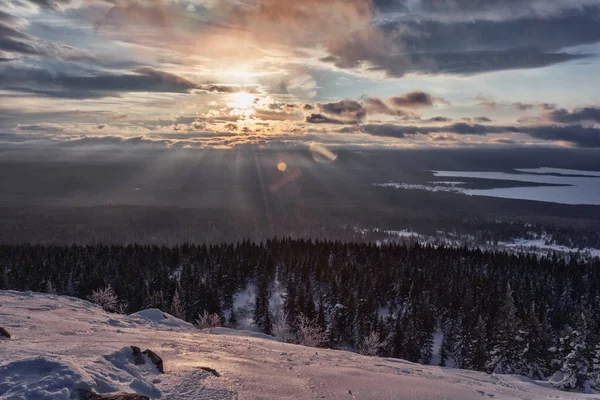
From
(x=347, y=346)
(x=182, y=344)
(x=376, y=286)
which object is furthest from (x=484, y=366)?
(x=182, y=344)

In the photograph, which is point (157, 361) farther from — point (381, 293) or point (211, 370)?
point (381, 293)

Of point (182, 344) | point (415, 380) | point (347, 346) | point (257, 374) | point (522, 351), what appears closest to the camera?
point (257, 374)

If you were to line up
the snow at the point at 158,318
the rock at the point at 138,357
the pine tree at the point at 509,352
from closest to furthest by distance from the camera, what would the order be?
the rock at the point at 138,357, the snow at the point at 158,318, the pine tree at the point at 509,352

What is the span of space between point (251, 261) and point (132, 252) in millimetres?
37722

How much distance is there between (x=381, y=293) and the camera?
98.6m

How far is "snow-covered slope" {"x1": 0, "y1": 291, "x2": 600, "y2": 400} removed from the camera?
46.3ft

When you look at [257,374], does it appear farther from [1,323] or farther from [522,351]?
[522,351]

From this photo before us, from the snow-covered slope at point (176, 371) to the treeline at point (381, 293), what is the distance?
32.7 meters

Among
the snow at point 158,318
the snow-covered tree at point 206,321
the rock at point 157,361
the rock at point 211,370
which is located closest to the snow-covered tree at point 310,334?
the snow-covered tree at point 206,321

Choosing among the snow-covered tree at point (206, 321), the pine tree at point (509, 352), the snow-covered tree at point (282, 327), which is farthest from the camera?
the snow-covered tree at point (282, 327)

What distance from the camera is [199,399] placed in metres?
14.8

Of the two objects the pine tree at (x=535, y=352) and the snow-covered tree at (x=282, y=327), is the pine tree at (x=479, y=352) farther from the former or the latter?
the snow-covered tree at (x=282, y=327)

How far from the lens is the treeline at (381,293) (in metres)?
61.5

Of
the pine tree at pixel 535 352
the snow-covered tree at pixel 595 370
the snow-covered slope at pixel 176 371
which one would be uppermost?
the snow-covered slope at pixel 176 371
